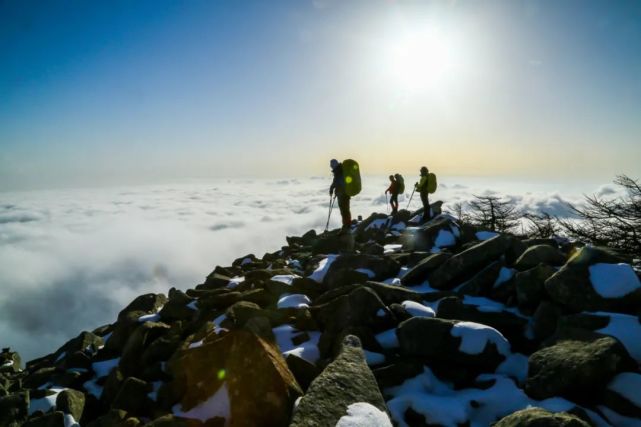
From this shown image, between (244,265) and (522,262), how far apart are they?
40.4 ft

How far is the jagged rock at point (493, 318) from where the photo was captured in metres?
6.04

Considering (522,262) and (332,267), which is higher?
(522,262)

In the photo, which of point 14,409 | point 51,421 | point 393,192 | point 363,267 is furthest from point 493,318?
point 393,192

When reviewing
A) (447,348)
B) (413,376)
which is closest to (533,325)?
(447,348)

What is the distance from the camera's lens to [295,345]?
6.68 m

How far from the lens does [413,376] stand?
5.06 m

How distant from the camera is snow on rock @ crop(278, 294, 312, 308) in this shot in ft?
27.4

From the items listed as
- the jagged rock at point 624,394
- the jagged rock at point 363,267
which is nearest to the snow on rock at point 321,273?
the jagged rock at point 363,267

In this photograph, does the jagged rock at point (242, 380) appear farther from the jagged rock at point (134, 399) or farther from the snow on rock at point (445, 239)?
the snow on rock at point (445, 239)

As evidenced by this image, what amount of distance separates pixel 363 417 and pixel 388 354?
2443mm

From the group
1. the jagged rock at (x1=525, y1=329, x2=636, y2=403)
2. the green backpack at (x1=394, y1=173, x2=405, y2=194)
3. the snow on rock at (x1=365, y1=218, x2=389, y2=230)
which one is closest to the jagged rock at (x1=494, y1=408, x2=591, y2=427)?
the jagged rock at (x1=525, y1=329, x2=636, y2=403)

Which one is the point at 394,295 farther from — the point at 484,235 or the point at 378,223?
the point at 378,223

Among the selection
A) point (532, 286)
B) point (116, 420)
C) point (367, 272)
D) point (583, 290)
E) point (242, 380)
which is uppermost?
point (583, 290)

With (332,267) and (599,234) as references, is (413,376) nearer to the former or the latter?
(332,267)
